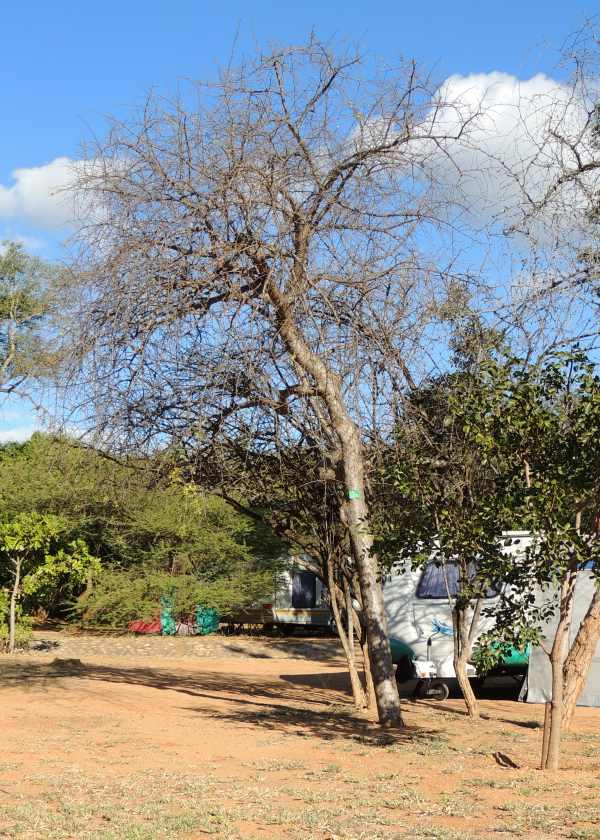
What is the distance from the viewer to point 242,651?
2217 cm

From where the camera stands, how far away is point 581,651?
9273mm

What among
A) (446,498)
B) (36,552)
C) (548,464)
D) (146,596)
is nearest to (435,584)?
(446,498)

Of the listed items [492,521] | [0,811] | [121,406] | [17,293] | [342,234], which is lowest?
[0,811]

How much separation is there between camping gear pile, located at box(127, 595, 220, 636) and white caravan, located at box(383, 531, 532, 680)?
37.2 ft

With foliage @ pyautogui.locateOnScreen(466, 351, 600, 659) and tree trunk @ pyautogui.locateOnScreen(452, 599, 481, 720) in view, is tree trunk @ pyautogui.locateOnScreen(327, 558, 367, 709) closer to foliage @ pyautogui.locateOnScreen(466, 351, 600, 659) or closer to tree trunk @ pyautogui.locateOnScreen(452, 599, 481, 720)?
tree trunk @ pyautogui.locateOnScreen(452, 599, 481, 720)

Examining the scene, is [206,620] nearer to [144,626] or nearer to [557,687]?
[144,626]

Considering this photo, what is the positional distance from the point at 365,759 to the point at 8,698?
5.60 metres

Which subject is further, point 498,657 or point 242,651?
point 242,651

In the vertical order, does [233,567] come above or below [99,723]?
above

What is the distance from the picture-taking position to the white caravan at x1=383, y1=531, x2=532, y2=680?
42.6ft

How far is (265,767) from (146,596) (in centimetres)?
1638

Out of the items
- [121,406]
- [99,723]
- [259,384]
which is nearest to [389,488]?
[259,384]

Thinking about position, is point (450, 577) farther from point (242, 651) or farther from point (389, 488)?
point (242, 651)

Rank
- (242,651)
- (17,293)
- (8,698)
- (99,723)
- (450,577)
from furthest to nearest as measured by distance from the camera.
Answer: (17,293) → (242,651) → (450,577) → (8,698) → (99,723)
